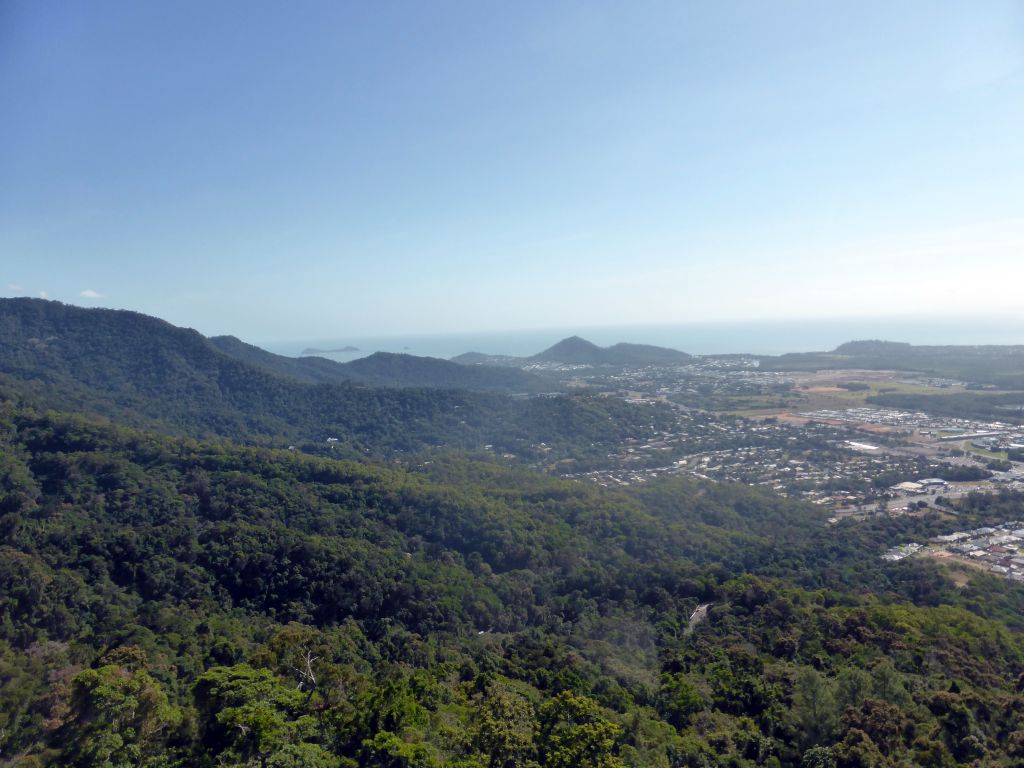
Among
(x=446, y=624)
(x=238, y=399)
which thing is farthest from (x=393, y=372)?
(x=446, y=624)

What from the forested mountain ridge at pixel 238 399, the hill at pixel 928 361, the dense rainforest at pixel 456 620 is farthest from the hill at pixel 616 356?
the dense rainforest at pixel 456 620

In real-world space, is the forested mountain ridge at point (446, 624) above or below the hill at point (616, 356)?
below

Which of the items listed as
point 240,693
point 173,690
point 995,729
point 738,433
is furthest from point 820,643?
point 738,433

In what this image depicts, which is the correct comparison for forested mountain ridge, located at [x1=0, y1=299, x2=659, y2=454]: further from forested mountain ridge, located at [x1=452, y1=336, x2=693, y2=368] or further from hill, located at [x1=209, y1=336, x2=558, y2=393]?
forested mountain ridge, located at [x1=452, y1=336, x2=693, y2=368]

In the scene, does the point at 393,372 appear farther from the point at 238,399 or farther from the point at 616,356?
the point at 616,356

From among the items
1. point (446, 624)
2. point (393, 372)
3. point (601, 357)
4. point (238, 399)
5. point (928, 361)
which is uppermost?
point (601, 357)

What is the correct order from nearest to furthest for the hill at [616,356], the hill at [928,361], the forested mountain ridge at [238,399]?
the forested mountain ridge at [238,399] < the hill at [928,361] < the hill at [616,356]

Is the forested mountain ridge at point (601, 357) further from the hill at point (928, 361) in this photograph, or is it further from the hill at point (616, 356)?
the hill at point (928, 361)
